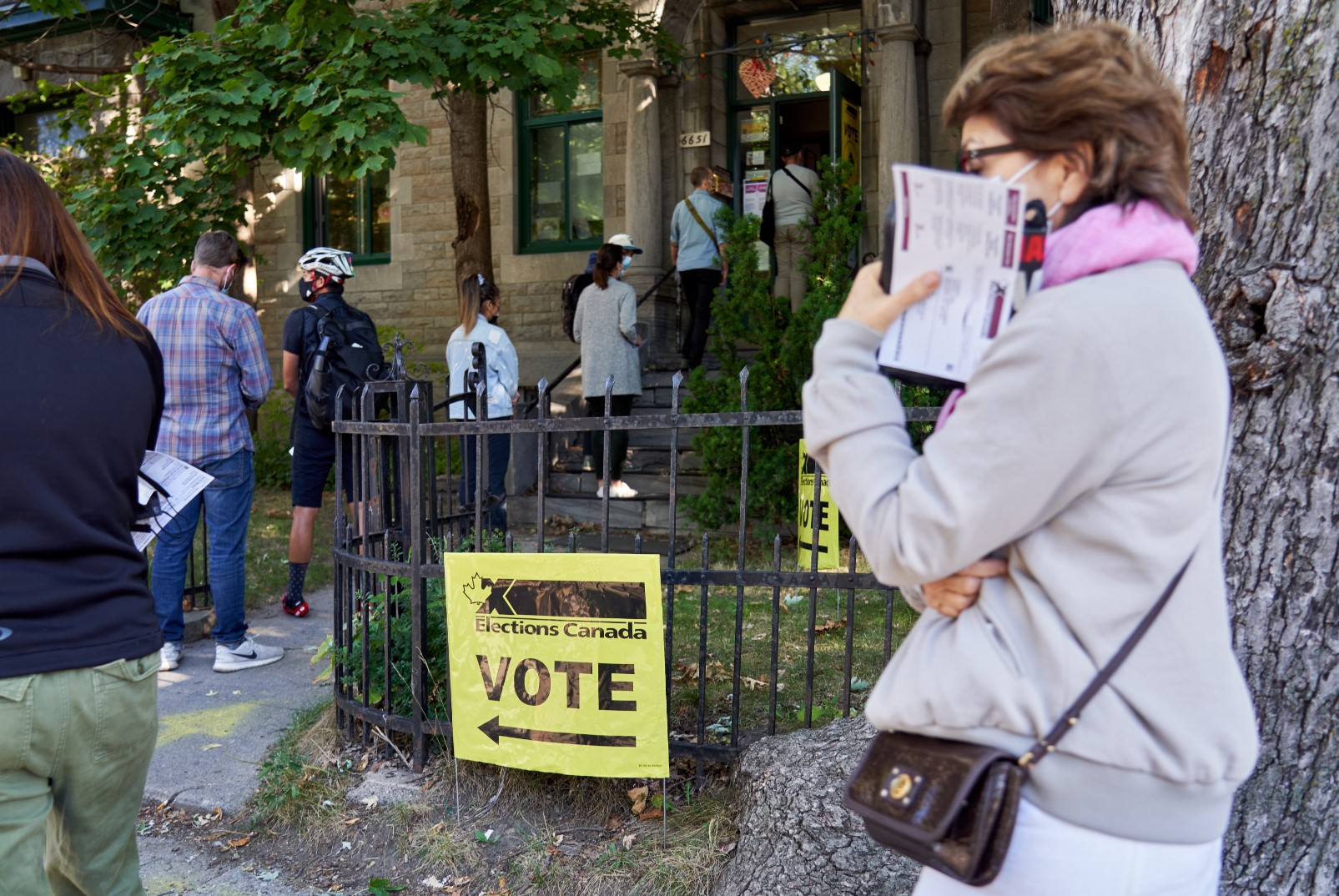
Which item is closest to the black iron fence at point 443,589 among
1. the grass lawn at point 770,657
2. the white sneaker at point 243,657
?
the grass lawn at point 770,657

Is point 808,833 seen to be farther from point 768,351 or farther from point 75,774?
point 768,351

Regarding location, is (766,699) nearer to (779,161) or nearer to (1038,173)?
(1038,173)

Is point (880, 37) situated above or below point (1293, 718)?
above

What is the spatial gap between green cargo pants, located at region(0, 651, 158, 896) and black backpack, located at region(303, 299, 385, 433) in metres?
4.03

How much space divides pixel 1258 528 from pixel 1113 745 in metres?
1.20

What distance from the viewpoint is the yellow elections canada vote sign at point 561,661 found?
351 centimetres

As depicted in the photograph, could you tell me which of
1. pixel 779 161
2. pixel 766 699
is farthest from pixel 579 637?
pixel 779 161

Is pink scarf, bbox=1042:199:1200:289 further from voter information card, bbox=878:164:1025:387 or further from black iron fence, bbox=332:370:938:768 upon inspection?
black iron fence, bbox=332:370:938:768

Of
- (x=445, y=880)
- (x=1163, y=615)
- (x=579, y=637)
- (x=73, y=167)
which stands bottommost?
(x=445, y=880)

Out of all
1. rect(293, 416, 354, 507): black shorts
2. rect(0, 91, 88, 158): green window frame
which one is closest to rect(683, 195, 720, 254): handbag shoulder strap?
rect(293, 416, 354, 507): black shorts

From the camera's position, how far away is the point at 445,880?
3510mm

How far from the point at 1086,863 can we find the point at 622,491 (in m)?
7.84

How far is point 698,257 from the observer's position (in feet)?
32.7

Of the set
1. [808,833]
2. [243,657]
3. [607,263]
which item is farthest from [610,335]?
[808,833]
